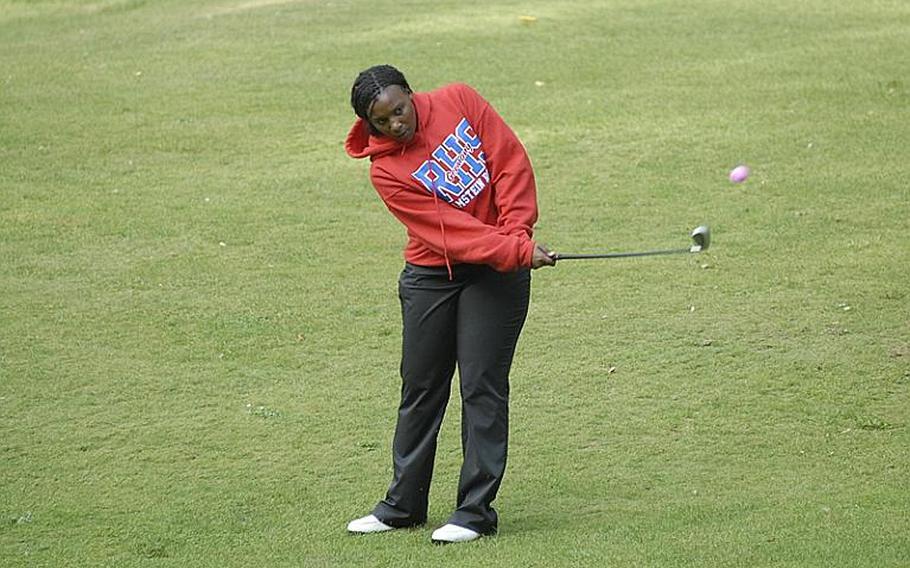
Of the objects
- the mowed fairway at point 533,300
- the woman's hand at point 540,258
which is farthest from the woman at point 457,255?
the mowed fairway at point 533,300

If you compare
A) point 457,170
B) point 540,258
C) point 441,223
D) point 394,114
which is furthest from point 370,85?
point 540,258

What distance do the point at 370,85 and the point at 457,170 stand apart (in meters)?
0.44

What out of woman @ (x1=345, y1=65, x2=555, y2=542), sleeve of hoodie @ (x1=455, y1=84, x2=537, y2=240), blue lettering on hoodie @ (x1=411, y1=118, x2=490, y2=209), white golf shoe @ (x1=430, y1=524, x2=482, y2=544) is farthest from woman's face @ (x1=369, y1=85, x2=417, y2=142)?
white golf shoe @ (x1=430, y1=524, x2=482, y2=544)

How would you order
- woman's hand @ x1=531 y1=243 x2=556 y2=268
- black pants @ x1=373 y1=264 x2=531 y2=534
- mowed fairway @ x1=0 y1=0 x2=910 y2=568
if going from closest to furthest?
1. woman's hand @ x1=531 y1=243 x2=556 y2=268
2. black pants @ x1=373 y1=264 x2=531 y2=534
3. mowed fairway @ x1=0 y1=0 x2=910 y2=568

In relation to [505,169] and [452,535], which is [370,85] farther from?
[452,535]

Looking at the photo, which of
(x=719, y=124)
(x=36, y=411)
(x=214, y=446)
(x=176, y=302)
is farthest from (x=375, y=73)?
(x=719, y=124)

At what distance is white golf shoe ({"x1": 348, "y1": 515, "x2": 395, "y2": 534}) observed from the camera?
19.2 ft

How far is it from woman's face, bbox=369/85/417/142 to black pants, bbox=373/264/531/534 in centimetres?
53

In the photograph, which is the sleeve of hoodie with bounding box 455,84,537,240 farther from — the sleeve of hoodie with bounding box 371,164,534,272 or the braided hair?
the braided hair

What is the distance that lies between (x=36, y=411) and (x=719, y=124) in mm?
6836

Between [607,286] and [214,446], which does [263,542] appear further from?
[607,286]

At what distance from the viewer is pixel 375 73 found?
17.9 feet

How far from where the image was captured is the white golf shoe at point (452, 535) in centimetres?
571

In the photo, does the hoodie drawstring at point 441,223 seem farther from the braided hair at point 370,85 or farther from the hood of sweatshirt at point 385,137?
the braided hair at point 370,85
